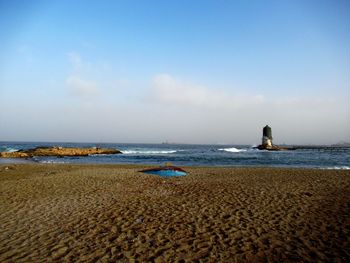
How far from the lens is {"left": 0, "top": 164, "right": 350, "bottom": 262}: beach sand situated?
630 cm

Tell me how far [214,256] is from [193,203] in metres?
5.18

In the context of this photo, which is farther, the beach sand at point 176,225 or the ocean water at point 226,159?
the ocean water at point 226,159

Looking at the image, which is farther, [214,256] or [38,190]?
[38,190]

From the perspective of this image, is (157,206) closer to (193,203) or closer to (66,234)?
(193,203)

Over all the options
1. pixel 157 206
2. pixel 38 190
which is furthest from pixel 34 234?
pixel 38 190

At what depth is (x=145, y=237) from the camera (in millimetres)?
7391

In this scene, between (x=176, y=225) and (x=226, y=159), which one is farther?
(x=226, y=159)

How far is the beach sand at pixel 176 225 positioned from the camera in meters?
6.30

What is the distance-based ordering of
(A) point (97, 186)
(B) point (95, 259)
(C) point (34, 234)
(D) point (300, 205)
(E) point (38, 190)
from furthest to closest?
(A) point (97, 186), (E) point (38, 190), (D) point (300, 205), (C) point (34, 234), (B) point (95, 259)

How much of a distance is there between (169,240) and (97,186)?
975 cm

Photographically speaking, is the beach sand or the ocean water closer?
the beach sand

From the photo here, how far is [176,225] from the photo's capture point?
8398 mm

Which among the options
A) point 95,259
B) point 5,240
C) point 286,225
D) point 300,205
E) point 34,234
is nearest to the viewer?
point 95,259

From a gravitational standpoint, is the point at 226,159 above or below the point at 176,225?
above
